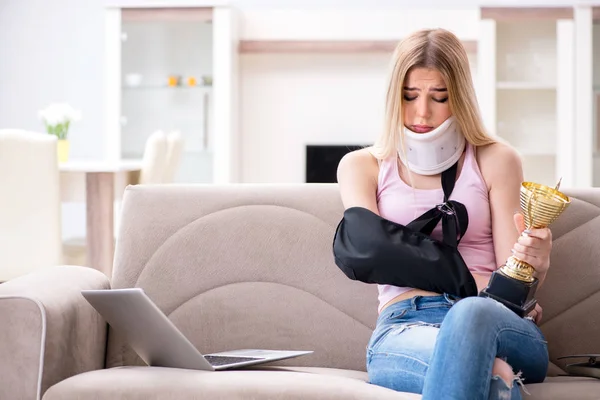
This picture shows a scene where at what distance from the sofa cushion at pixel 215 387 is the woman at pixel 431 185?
0.10m

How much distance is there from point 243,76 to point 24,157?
7.56 feet

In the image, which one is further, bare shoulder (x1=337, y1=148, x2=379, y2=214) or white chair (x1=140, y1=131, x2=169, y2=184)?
white chair (x1=140, y1=131, x2=169, y2=184)

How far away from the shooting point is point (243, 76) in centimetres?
588

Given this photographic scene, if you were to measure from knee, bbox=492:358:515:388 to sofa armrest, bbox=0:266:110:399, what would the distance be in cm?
85

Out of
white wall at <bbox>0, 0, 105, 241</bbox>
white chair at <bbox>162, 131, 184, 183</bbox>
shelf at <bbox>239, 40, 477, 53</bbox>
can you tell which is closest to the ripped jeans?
white chair at <bbox>162, 131, 184, 183</bbox>

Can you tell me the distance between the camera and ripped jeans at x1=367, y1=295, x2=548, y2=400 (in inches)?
58.8

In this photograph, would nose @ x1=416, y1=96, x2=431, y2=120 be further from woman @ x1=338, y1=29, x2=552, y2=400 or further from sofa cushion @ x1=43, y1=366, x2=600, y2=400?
sofa cushion @ x1=43, y1=366, x2=600, y2=400

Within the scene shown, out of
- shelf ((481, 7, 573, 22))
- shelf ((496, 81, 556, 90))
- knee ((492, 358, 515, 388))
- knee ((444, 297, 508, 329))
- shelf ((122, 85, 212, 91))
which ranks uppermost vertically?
shelf ((481, 7, 573, 22))

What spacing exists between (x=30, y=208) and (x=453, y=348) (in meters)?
2.73

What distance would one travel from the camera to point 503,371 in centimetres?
155

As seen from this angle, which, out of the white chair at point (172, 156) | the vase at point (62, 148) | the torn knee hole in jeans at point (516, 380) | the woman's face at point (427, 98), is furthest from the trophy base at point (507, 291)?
the white chair at point (172, 156)

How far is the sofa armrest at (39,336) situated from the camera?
5.75 feet

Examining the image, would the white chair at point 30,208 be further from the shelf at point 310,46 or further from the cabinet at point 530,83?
the cabinet at point 530,83

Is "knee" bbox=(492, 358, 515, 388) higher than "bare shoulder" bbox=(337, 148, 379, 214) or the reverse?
the reverse
